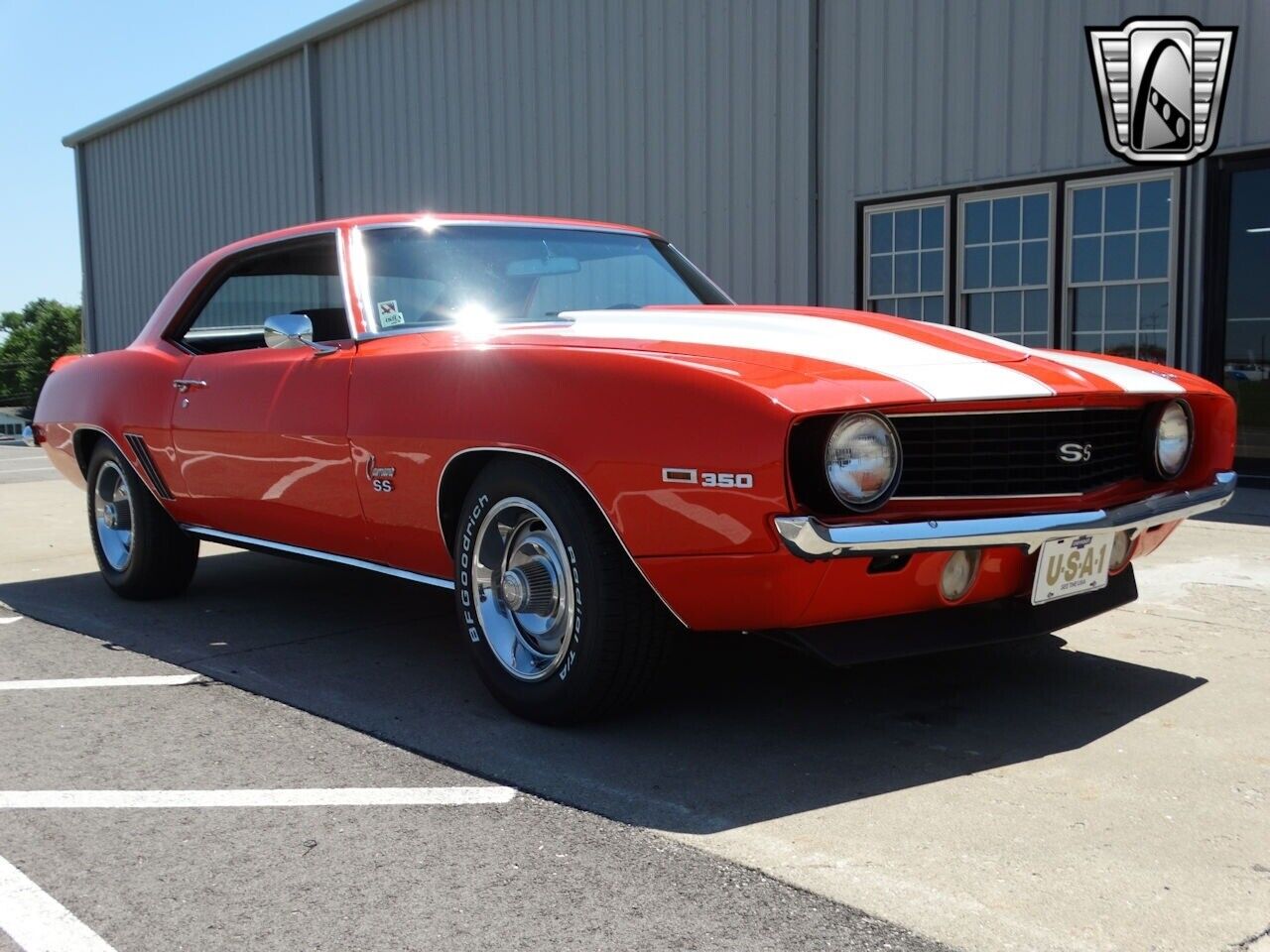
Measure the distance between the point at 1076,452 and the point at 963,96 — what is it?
24.6 ft

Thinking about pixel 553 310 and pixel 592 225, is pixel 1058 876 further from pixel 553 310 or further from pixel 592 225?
pixel 592 225

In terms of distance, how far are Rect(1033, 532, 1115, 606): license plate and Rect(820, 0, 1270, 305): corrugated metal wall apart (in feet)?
21.1

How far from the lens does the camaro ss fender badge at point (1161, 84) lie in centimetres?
866

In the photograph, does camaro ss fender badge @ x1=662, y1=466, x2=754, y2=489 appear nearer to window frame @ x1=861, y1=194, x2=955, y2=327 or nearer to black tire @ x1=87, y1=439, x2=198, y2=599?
black tire @ x1=87, y1=439, x2=198, y2=599

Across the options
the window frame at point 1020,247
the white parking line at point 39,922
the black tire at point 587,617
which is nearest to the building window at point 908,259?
the window frame at point 1020,247

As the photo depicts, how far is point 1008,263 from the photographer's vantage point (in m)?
10.0

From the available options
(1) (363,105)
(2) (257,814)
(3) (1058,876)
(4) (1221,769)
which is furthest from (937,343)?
(1) (363,105)

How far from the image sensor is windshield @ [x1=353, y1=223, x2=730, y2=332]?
406cm

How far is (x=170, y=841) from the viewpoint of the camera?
264 centimetres

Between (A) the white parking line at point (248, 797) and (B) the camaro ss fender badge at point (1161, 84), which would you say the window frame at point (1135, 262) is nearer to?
(B) the camaro ss fender badge at point (1161, 84)

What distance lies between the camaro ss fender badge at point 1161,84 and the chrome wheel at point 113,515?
7213mm

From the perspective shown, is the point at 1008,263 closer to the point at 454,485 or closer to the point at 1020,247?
the point at 1020,247

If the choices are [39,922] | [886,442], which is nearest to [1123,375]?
[886,442]

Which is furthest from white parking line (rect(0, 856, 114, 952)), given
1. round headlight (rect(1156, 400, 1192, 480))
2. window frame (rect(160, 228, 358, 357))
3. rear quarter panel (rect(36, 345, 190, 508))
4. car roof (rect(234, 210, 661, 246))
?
Result: round headlight (rect(1156, 400, 1192, 480))
